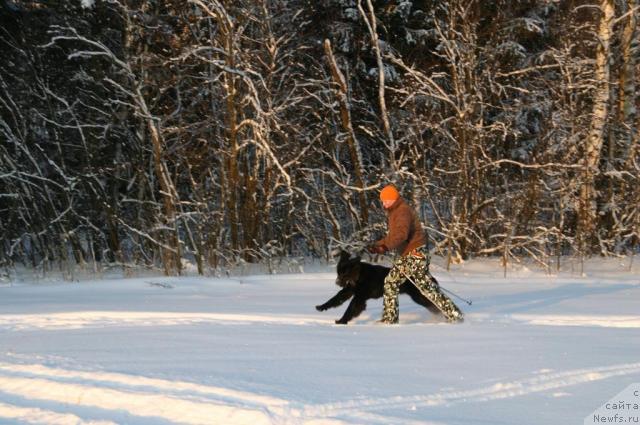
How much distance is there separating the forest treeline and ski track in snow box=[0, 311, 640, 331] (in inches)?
221

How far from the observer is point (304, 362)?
504 cm

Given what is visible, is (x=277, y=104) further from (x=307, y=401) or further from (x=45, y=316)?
(x=307, y=401)

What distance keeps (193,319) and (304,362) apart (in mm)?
2869

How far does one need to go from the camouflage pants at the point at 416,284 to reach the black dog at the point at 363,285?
24cm

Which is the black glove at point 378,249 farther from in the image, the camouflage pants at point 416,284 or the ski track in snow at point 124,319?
the ski track in snow at point 124,319

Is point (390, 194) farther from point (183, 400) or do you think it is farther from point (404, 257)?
point (183, 400)

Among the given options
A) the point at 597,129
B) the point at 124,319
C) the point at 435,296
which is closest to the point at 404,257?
the point at 435,296

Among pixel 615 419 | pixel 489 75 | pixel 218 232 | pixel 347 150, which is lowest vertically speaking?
pixel 615 419

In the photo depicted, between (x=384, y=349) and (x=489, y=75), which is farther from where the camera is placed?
(x=489, y=75)

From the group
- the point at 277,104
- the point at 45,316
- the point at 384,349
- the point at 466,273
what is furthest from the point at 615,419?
the point at 277,104

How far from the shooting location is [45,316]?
25.3 ft

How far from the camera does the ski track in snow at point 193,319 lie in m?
7.20

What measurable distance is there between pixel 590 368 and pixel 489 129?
11.3 metres

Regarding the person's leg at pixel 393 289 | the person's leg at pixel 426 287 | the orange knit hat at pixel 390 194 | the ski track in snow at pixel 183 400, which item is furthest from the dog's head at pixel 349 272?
the ski track in snow at pixel 183 400
